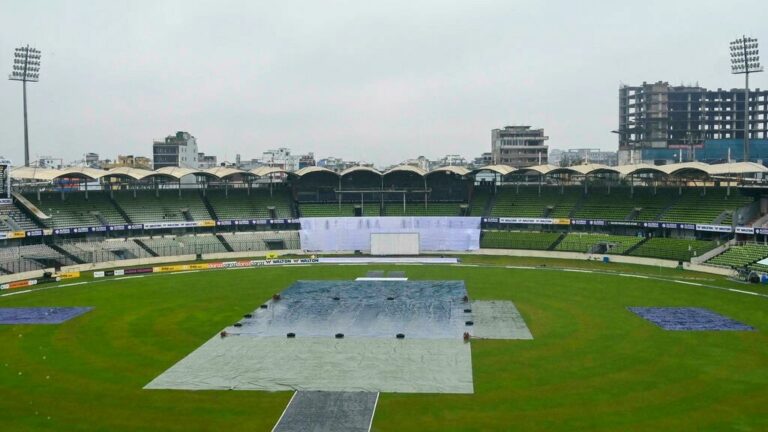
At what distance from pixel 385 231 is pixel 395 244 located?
8.68 metres

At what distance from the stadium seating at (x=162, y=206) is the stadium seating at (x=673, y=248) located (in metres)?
61.5

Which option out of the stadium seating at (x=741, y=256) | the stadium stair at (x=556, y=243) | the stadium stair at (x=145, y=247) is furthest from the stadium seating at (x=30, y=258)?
the stadium seating at (x=741, y=256)

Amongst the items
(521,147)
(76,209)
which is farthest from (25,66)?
(521,147)

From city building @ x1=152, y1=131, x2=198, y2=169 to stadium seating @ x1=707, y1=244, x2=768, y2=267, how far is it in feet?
455

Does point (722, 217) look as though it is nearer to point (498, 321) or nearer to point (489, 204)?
point (489, 204)

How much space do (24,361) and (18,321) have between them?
12670 millimetres

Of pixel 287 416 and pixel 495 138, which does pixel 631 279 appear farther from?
pixel 495 138

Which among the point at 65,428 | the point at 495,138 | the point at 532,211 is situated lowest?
the point at 65,428

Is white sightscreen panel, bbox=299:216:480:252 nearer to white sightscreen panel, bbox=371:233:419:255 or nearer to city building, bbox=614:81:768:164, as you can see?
white sightscreen panel, bbox=371:233:419:255

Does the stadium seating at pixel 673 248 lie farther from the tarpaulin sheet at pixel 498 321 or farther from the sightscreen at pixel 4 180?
the sightscreen at pixel 4 180

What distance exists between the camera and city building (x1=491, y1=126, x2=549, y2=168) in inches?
7283

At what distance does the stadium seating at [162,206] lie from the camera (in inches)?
3784

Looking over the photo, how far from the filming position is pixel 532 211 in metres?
102

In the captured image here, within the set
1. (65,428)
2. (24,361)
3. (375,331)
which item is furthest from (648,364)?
(24,361)
